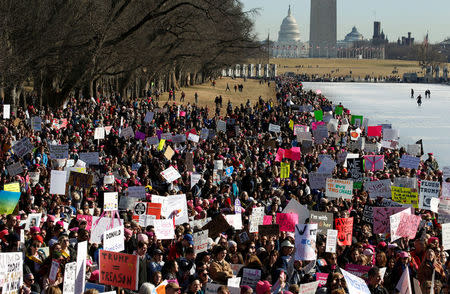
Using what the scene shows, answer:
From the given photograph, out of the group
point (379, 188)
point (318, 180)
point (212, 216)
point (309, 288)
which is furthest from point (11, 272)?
point (318, 180)

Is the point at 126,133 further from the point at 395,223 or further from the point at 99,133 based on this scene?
the point at 395,223

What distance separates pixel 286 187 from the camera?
18453mm

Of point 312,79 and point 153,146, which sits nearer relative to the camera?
point 153,146

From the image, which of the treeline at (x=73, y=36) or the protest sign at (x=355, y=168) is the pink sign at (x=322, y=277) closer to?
the protest sign at (x=355, y=168)

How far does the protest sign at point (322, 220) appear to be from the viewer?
12734 millimetres

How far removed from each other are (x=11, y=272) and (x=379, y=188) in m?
9.32

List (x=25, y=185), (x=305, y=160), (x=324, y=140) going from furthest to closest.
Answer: (x=324, y=140), (x=305, y=160), (x=25, y=185)

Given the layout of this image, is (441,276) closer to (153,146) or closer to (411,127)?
(153,146)

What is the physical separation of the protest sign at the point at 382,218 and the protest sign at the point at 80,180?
5747 millimetres

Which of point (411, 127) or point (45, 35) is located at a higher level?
point (45, 35)

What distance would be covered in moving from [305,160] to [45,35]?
51.5ft

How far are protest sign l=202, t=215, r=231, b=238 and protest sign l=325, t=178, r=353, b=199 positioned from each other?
13.8ft

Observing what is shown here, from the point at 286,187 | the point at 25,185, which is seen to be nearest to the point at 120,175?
the point at 25,185

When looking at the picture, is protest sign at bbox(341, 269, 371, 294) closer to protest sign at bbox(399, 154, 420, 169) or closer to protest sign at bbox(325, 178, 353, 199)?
protest sign at bbox(325, 178, 353, 199)
